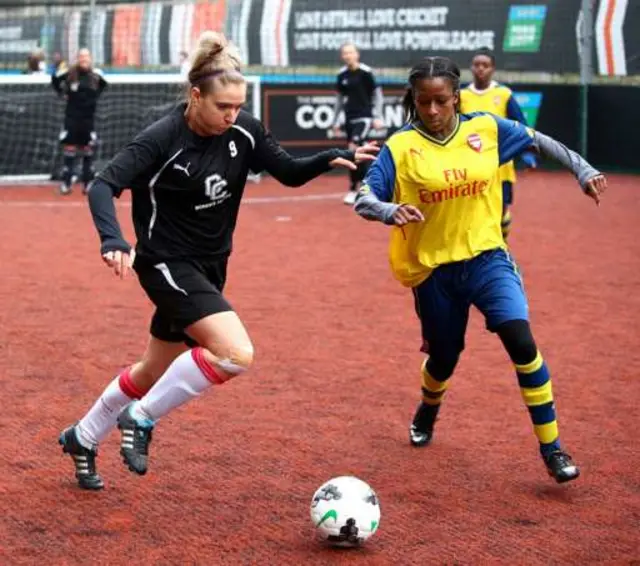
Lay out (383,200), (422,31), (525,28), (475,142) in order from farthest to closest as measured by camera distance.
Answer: (422,31)
(525,28)
(475,142)
(383,200)

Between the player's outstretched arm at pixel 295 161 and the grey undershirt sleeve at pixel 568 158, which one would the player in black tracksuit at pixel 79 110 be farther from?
the player's outstretched arm at pixel 295 161

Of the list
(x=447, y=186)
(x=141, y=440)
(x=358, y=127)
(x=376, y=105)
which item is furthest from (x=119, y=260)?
(x=358, y=127)

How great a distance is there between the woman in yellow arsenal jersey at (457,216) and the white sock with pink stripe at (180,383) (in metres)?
1.03

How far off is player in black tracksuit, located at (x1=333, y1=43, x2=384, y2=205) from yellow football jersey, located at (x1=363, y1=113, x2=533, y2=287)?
12.4m

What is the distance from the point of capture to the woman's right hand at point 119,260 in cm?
529

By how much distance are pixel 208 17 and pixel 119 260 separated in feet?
70.9

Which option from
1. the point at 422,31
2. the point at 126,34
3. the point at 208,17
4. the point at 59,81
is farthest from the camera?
the point at 126,34

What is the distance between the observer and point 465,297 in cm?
653

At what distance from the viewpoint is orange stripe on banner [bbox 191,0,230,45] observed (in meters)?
25.9

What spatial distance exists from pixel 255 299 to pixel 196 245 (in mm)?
5582

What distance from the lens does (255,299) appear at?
11.4 metres

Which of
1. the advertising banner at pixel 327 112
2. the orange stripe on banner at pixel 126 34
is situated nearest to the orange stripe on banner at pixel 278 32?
the advertising banner at pixel 327 112

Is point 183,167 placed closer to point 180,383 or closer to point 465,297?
point 180,383

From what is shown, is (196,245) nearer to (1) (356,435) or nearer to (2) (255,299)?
(1) (356,435)
